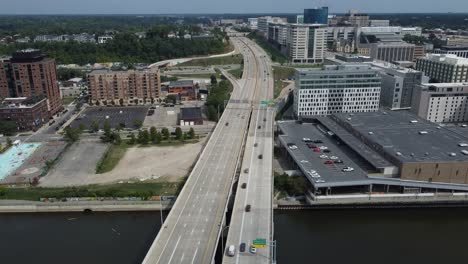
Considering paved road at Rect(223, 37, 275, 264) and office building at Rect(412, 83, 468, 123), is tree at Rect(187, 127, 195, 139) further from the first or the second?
office building at Rect(412, 83, 468, 123)

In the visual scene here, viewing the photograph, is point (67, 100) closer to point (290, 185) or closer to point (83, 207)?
point (83, 207)

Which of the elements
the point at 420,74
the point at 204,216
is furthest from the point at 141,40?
the point at 204,216

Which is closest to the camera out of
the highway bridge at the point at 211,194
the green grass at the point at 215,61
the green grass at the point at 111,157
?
the highway bridge at the point at 211,194

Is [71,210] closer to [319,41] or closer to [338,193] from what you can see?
[338,193]

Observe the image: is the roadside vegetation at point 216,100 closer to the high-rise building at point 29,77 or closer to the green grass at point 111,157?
the green grass at point 111,157

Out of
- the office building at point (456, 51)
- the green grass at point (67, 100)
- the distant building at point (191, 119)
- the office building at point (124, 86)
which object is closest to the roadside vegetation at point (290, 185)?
the distant building at point (191, 119)

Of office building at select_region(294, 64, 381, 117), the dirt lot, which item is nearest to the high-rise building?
the dirt lot
